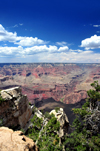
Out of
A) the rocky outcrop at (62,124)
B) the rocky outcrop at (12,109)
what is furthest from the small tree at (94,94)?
Result: the rocky outcrop at (12,109)

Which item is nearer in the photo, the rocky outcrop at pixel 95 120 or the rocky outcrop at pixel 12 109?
the rocky outcrop at pixel 12 109

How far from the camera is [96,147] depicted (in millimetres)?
16312

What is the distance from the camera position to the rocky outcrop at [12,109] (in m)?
16.0

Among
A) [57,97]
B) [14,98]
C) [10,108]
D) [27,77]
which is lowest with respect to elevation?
[57,97]

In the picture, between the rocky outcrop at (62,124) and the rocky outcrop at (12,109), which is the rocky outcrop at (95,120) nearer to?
the rocky outcrop at (62,124)

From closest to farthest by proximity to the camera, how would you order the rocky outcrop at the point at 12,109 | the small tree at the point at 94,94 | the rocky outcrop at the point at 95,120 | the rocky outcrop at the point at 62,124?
the rocky outcrop at the point at 12,109 → the rocky outcrop at the point at 95,120 → the rocky outcrop at the point at 62,124 → the small tree at the point at 94,94

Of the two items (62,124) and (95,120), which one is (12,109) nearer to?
(62,124)

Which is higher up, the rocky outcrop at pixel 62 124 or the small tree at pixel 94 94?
the small tree at pixel 94 94

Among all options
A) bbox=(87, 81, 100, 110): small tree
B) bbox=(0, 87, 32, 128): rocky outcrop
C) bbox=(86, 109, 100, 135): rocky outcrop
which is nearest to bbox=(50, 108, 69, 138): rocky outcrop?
bbox=(86, 109, 100, 135): rocky outcrop

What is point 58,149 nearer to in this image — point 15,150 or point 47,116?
point 47,116

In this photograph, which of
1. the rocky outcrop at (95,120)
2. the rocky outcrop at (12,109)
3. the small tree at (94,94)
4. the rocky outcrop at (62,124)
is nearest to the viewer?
the rocky outcrop at (12,109)

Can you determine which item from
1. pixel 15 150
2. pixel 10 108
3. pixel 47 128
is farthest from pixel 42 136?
pixel 15 150

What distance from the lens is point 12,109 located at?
1739 cm

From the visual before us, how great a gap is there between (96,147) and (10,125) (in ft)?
52.7
